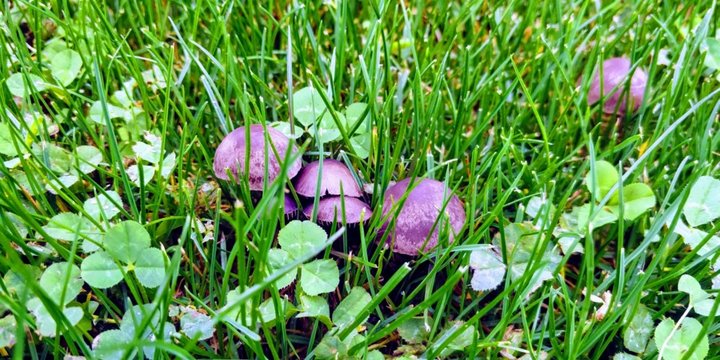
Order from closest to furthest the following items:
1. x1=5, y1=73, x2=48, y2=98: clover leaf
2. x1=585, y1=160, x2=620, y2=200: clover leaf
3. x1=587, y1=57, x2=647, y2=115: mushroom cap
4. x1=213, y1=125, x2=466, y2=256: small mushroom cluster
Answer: x1=213, y1=125, x2=466, y2=256: small mushroom cluster < x1=585, y1=160, x2=620, y2=200: clover leaf < x1=5, y1=73, x2=48, y2=98: clover leaf < x1=587, y1=57, x2=647, y2=115: mushroom cap

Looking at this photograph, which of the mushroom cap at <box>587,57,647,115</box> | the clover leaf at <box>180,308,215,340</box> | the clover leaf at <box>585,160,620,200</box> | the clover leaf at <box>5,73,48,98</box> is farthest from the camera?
the mushroom cap at <box>587,57,647,115</box>

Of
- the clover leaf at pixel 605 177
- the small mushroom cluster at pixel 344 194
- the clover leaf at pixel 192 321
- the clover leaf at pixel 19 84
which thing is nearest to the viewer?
the clover leaf at pixel 192 321

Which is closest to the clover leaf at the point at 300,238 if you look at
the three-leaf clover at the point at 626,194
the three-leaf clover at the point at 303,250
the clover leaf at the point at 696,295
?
the three-leaf clover at the point at 303,250

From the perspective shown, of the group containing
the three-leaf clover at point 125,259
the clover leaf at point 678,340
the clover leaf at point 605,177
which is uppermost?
the clover leaf at point 605,177

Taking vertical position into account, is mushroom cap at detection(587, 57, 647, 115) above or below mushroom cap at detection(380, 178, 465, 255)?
above

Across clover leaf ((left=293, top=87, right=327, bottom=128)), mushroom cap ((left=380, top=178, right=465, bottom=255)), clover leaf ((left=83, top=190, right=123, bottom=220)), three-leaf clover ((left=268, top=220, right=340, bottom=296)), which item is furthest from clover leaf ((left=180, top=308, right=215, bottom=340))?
clover leaf ((left=293, top=87, right=327, bottom=128))

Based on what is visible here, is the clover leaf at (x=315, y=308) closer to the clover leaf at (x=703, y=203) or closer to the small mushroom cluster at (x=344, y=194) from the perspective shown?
the small mushroom cluster at (x=344, y=194)

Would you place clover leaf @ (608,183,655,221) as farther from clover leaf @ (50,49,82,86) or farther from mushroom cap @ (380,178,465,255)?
clover leaf @ (50,49,82,86)
